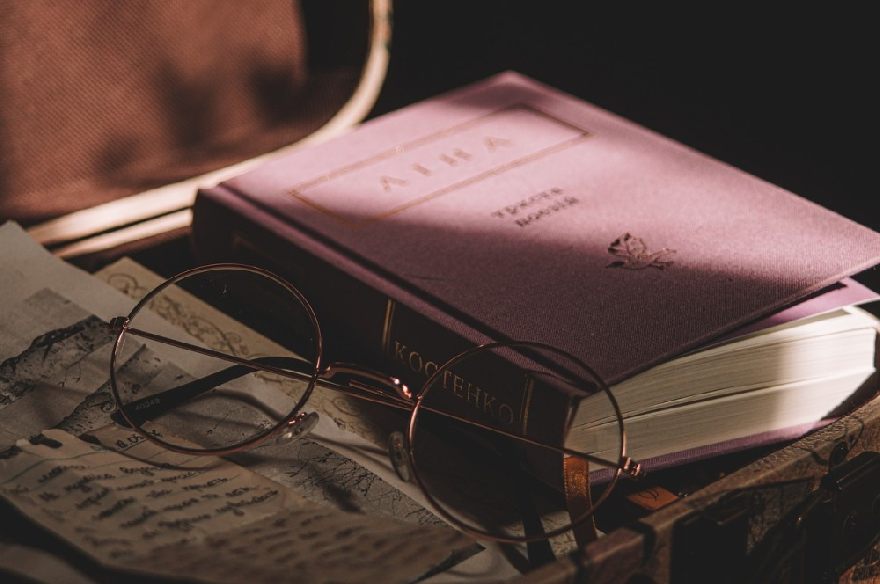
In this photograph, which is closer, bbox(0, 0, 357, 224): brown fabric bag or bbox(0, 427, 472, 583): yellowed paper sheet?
bbox(0, 427, 472, 583): yellowed paper sheet

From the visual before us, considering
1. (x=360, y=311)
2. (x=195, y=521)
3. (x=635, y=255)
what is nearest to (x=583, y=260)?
(x=635, y=255)

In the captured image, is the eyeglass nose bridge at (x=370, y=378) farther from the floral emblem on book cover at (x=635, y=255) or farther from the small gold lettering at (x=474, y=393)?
the floral emblem on book cover at (x=635, y=255)

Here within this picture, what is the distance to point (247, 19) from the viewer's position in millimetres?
930

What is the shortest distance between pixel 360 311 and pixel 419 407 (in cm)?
9

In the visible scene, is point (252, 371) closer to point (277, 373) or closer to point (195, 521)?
point (277, 373)

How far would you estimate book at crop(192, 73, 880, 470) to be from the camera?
0.58 meters

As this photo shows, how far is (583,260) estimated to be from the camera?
0.64 m

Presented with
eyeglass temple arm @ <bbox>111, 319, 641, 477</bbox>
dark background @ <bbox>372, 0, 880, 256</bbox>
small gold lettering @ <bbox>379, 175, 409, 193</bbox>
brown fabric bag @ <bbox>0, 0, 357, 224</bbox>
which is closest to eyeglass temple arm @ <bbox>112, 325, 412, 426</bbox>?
eyeglass temple arm @ <bbox>111, 319, 641, 477</bbox>

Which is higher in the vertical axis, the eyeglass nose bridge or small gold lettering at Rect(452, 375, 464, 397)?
small gold lettering at Rect(452, 375, 464, 397)

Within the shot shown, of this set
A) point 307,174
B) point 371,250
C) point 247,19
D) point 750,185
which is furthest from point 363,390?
point 247,19

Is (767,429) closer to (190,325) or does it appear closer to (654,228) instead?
(654,228)

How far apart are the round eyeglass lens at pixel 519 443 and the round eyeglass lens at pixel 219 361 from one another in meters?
0.09

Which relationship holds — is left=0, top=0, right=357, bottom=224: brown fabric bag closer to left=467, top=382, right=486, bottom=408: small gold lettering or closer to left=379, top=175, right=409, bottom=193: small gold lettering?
left=379, top=175, right=409, bottom=193: small gold lettering

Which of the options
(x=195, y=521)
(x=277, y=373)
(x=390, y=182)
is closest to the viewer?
(x=195, y=521)
